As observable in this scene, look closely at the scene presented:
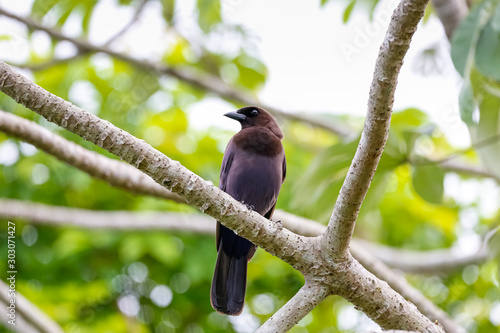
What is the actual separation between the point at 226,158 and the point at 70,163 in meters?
0.93

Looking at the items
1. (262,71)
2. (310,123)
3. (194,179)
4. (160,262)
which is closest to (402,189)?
(310,123)

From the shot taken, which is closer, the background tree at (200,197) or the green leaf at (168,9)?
the background tree at (200,197)

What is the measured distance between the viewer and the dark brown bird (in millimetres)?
3342

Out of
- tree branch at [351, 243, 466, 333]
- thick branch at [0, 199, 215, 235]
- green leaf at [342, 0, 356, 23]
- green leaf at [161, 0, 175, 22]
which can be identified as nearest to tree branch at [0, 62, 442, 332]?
tree branch at [351, 243, 466, 333]

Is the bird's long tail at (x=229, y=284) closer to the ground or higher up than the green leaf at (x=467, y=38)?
closer to the ground

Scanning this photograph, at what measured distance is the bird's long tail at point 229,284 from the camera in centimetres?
321

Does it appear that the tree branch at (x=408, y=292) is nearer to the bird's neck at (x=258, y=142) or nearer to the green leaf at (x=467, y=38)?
the bird's neck at (x=258, y=142)

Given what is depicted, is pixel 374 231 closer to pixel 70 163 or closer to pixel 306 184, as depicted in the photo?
pixel 306 184

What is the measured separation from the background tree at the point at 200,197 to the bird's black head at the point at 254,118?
13.8 inches

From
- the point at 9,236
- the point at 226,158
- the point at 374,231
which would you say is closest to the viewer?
the point at 226,158

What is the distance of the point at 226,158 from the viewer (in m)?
3.62

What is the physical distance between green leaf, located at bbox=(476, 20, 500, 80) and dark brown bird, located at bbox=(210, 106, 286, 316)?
1.22 meters

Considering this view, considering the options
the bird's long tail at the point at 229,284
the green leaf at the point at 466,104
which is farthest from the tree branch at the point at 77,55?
the green leaf at the point at 466,104

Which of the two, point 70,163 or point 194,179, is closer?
point 194,179
